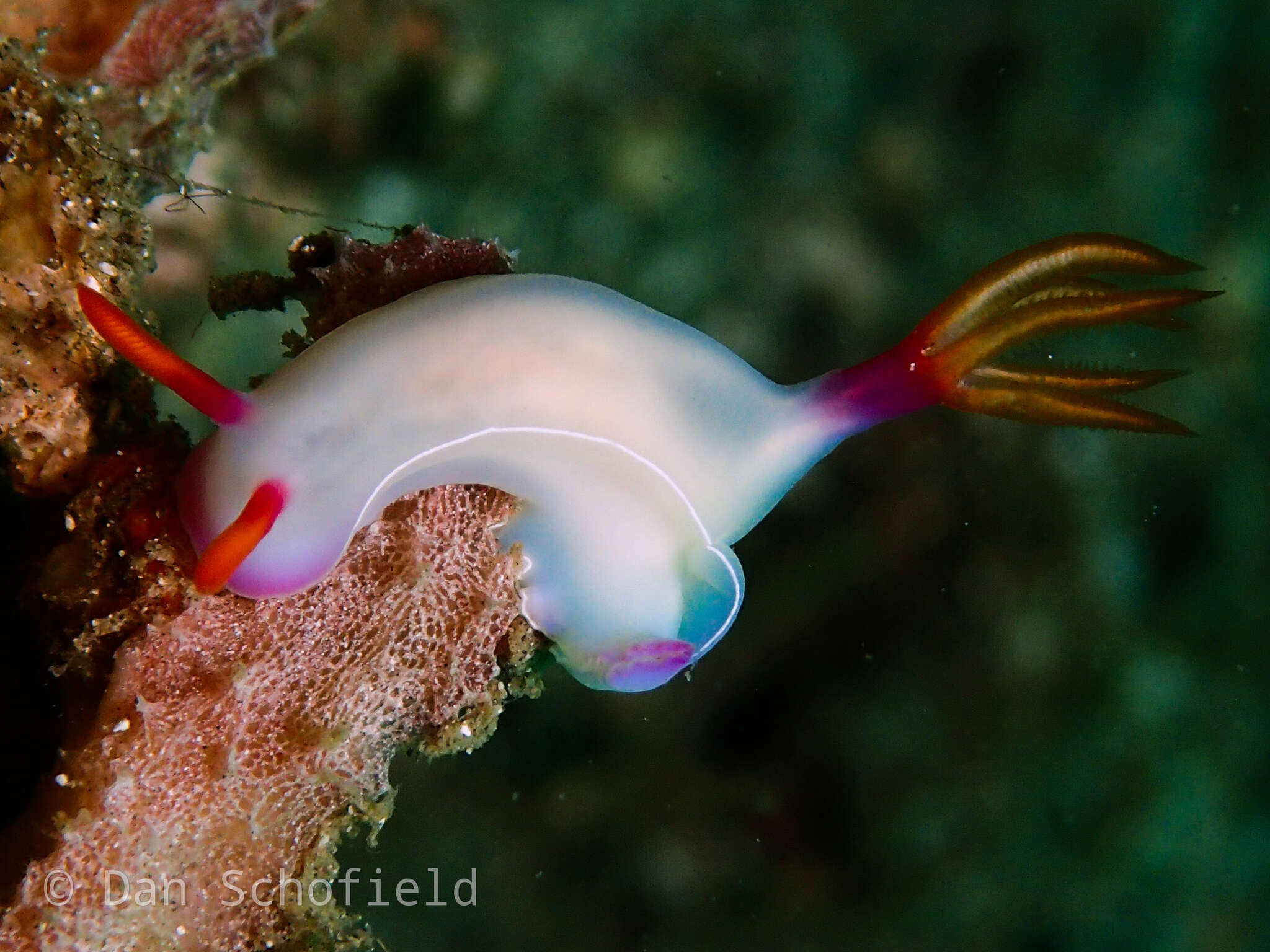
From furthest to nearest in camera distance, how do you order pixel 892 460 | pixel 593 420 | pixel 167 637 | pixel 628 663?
1. pixel 892 460
2. pixel 628 663
3. pixel 593 420
4. pixel 167 637

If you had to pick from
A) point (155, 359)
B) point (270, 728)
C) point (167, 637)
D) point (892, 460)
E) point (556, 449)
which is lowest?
point (892, 460)

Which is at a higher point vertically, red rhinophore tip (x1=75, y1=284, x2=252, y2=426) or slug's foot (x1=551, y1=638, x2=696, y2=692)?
red rhinophore tip (x1=75, y1=284, x2=252, y2=426)

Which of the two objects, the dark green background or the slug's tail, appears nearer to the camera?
the slug's tail

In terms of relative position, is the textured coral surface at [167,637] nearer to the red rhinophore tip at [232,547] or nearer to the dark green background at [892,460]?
the red rhinophore tip at [232,547]

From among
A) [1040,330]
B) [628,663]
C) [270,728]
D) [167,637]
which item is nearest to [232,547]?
[167,637]

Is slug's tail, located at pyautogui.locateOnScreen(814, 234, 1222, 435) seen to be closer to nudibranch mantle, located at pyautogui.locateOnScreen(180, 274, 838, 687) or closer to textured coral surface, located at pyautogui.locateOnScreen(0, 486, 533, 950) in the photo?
nudibranch mantle, located at pyautogui.locateOnScreen(180, 274, 838, 687)

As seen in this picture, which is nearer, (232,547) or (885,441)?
(232,547)

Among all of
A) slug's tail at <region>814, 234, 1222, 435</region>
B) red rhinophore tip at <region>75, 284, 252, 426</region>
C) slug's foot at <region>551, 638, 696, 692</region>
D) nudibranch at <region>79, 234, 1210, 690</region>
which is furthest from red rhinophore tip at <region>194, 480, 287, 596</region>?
slug's tail at <region>814, 234, 1222, 435</region>

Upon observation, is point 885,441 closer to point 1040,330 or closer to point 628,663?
point 1040,330

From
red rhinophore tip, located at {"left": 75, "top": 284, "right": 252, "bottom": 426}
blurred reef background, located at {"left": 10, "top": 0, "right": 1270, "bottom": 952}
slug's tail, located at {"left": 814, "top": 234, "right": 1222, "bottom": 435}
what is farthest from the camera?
blurred reef background, located at {"left": 10, "top": 0, "right": 1270, "bottom": 952}
